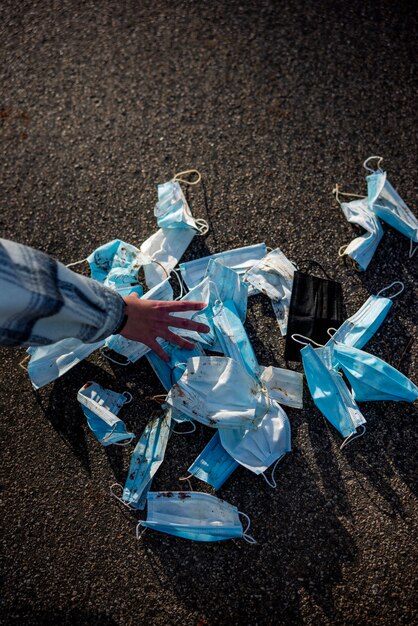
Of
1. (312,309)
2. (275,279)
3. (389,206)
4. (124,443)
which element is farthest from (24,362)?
(389,206)

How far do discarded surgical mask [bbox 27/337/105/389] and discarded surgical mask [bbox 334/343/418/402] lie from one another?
124 centimetres

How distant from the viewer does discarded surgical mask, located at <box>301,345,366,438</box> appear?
2320mm

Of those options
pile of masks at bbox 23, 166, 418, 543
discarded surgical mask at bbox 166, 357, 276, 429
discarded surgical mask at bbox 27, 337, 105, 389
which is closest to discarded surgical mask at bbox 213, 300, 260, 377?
pile of masks at bbox 23, 166, 418, 543

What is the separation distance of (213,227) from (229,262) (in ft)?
0.81

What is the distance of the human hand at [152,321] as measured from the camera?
6.47 ft

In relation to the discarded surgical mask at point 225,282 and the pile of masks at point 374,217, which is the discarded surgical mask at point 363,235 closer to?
the pile of masks at point 374,217

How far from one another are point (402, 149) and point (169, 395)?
1.99 metres

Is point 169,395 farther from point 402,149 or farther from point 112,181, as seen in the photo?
point 402,149

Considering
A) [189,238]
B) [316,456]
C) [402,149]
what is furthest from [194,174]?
[316,456]

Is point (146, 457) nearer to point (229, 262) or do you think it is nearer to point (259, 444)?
point (259, 444)

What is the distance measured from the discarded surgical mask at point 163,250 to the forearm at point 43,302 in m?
0.85

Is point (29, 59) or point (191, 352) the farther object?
point (29, 59)

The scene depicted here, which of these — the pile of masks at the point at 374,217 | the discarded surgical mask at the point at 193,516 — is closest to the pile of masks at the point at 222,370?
the discarded surgical mask at the point at 193,516

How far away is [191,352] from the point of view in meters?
2.44
